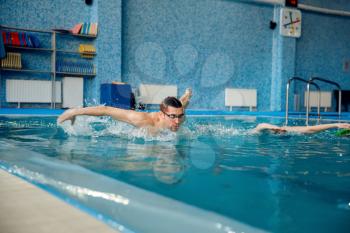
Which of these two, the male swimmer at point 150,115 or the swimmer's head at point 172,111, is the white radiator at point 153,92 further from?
the swimmer's head at point 172,111

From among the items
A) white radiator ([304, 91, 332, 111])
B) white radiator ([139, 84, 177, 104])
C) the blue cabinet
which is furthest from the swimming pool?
white radiator ([304, 91, 332, 111])

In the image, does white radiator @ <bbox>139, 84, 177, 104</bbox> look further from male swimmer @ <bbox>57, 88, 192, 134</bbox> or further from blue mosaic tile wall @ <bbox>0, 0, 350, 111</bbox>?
male swimmer @ <bbox>57, 88, 192, 134</bbox>

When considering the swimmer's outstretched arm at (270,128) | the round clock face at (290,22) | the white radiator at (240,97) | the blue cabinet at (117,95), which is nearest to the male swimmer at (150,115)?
the swimmer's outstretched arm at (270,128)

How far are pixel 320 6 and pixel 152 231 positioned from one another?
13.3 m

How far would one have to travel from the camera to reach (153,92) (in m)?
10.6

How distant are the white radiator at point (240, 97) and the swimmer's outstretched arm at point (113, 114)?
27.0 ft

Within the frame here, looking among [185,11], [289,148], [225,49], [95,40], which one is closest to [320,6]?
[225,49]

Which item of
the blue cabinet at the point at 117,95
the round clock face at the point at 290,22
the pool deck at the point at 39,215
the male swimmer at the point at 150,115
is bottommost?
the pool deck at the point at 39,215

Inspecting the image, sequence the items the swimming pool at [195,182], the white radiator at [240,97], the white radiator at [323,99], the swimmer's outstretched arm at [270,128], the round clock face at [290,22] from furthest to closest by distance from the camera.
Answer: the white radiator at [323,99]
the round clock face at [290,22]
the white radiator at [240,97]
the swimmer's outstretched arm at [270,128]
the swimming pool at [195,182]

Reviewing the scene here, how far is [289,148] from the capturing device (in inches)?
134

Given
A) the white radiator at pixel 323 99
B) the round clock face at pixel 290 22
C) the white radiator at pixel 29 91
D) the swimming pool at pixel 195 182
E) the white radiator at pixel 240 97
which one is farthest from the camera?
the white radiator at pixel 323 99

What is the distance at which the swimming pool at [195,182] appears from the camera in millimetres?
1188

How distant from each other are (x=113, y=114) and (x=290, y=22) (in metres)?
10.1

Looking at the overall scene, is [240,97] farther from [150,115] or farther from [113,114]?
[113,114]
